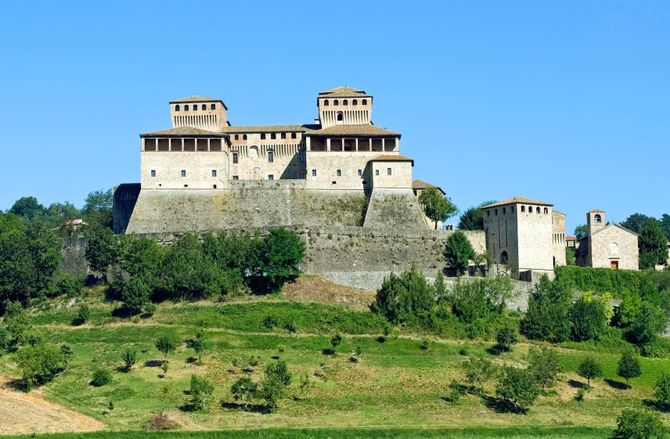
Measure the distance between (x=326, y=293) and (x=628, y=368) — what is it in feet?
65.2

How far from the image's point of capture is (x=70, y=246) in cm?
8644

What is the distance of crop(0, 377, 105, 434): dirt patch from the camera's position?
185 ft

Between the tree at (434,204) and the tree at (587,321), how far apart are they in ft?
54.6

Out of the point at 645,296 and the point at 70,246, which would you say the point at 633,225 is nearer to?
the point at 645,296

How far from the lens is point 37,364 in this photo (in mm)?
62562

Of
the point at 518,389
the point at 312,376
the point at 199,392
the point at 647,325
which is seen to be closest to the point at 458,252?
the point at 647,325

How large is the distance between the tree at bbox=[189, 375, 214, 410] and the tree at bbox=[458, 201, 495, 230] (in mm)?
36744

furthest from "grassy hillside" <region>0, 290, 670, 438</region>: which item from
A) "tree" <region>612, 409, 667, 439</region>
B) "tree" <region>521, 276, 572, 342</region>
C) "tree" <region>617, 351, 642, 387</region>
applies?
"tree" <region>612, 409, 667, 439</region>

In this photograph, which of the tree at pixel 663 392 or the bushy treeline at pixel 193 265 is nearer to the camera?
the tree at pixel 663 392

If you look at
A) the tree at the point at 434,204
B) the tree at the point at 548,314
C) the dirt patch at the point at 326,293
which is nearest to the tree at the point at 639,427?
the tree at the point at 548,314

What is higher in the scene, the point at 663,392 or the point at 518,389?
the point at 518,389

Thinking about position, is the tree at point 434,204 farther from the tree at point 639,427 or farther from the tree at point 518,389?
the tree at point 639,427

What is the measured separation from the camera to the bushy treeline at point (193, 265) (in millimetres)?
Answer: 76562

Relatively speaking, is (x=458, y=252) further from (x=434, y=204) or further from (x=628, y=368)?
(x=628, y=368)
